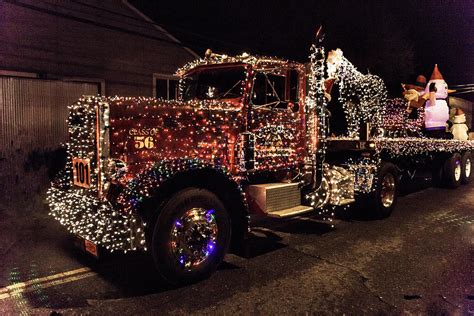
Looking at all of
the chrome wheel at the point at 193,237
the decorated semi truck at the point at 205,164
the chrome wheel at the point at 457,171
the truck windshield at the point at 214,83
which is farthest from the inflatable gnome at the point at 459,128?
the chrome wheel at the point at 193,237

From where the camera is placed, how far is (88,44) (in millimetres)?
11156

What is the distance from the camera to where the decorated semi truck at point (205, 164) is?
414 centimetres

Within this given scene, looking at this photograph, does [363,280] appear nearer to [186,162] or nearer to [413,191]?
[186,162]

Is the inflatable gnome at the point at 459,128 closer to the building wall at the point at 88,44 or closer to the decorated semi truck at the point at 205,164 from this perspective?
the decorated semi truck at the point at 205,164

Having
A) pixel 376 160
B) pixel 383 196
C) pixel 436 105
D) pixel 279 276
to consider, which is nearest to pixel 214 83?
pixel 279 276

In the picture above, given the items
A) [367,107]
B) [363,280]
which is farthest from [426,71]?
[363,280]

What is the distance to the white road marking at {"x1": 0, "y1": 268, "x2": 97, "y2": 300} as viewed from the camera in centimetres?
429

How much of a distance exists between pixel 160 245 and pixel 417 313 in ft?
8.55

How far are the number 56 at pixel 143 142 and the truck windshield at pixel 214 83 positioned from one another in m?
1.49

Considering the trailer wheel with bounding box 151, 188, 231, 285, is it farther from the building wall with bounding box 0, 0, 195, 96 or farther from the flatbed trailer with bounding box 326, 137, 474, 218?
the building wall with bounding box 0, 0, 195, 96

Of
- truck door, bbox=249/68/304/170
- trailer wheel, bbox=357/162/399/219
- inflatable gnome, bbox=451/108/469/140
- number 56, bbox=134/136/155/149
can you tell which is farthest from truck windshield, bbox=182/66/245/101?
inflatable gnome, bbox=451/108/469/140

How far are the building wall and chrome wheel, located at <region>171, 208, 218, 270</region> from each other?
7.87 m

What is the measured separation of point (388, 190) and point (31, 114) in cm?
809

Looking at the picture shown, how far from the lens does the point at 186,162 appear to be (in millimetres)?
4359
